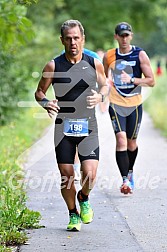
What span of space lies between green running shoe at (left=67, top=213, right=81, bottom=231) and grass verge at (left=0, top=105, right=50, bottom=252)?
338mm

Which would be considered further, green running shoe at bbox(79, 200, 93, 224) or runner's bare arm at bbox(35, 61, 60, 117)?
green running shoe at bbox(79, 200, 93, 224)

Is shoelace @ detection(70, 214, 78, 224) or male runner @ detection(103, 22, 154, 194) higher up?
male runner @ detection(103, 22, 154, 194)

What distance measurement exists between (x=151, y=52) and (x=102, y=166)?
57.7 m

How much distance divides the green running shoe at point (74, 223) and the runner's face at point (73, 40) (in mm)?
1590

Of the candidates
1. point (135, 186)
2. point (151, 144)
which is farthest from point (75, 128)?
point (151, 144)

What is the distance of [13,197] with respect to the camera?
353 inches

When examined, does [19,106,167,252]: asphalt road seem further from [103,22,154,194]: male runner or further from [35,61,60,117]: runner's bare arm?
[35,61,60,117]: runner's bare arm

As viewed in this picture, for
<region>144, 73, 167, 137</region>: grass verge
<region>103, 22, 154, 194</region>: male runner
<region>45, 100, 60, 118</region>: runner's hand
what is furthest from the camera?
<region>144, 73, 167, 137</region>: grass verge

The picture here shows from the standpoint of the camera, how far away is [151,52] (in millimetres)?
70125

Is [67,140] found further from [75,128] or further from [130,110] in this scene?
[130,110]

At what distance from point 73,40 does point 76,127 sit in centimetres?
85

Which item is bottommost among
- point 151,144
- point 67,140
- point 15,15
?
point 151,144

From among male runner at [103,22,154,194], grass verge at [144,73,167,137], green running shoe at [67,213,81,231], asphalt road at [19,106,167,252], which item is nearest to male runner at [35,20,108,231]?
green running shoe at [67,213,81,231]

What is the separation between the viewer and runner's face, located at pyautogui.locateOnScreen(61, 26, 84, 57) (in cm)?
753
